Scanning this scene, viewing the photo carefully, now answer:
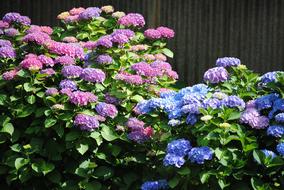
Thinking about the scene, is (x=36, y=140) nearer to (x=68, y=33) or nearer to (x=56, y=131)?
(x=56, y=131)

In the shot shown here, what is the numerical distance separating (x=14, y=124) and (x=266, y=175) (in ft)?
6.68

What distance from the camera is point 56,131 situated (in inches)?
215

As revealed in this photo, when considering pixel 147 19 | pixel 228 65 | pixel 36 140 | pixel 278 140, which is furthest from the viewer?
pixel 147 19

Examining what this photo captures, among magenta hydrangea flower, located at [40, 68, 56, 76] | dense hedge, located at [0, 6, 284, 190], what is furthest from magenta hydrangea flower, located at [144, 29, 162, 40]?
magenta hydrangea flower, located at [40, 68, 56, 76]

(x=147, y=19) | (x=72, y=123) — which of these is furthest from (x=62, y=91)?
(x=147, y=19)

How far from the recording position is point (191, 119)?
4.85 metres

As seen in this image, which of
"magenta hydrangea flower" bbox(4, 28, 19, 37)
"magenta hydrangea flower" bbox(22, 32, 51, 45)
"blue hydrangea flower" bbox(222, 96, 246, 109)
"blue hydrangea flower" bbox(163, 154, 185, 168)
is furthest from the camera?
"magenta hydrangea flower" bbox(4, 28, 19, 37)

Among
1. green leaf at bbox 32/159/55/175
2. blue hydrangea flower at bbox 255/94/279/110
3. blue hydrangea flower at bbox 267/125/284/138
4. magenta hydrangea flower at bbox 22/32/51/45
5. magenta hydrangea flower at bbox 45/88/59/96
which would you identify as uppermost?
magenta hydrangea flower at bbox 22/32/51/45

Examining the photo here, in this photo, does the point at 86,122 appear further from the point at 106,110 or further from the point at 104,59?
the point at 104,59

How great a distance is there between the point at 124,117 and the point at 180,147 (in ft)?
3.08

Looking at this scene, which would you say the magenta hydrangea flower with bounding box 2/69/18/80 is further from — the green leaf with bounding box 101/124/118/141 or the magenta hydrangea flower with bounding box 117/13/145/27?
the magenta hydrangea flower with bounding box 117/13/145/27

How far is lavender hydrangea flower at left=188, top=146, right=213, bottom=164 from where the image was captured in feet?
15.3

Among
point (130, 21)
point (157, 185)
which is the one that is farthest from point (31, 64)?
point (157, 185)

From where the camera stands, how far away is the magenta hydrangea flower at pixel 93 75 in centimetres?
554
